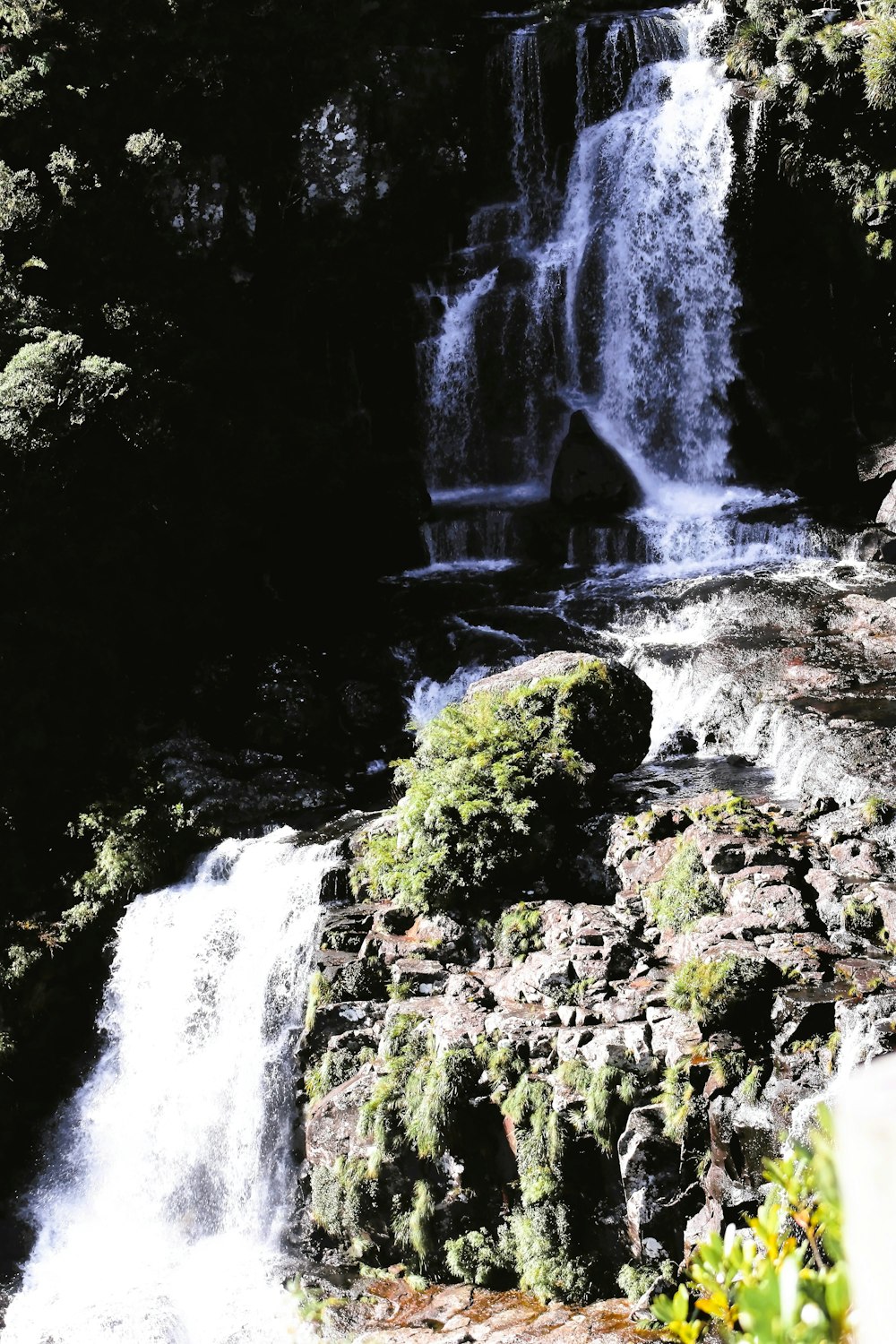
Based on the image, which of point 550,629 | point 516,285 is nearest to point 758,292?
point 516,285

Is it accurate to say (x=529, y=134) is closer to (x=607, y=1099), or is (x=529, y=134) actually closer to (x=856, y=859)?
(x=856, y=859)

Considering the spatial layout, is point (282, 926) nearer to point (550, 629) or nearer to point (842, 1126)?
point (550, 629)

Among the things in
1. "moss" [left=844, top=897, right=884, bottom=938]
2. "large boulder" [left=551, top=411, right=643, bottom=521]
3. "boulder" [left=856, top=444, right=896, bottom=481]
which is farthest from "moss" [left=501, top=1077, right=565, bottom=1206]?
"boulder" [left=856, top=444, right=896, bottom=481]

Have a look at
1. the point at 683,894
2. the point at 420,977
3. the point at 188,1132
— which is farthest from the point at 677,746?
the point at 188,1132

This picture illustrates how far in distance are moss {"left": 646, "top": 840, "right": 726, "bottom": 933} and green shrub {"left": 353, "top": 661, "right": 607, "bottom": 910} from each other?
4.72ft

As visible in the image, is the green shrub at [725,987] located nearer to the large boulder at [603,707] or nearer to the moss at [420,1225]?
the moss at [420,1225]

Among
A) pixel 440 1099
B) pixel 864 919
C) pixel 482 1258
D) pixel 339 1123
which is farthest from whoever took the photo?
pixel 339 1123

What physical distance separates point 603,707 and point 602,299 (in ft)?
40.0

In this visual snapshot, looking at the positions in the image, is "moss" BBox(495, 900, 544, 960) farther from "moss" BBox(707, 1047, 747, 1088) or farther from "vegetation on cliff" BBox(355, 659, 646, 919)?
"moss" BBox(707, 1047, 747, 1088)

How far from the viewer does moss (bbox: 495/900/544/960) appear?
11.2m

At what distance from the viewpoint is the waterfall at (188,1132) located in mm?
10875

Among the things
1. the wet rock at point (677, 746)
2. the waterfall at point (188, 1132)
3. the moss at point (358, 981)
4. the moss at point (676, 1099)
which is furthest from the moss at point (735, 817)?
the waterfall at point (188, 1132)

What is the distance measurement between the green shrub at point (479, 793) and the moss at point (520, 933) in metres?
0.44

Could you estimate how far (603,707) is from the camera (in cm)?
1337
